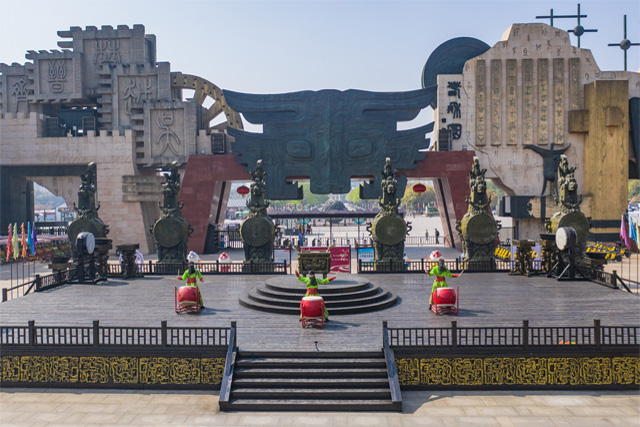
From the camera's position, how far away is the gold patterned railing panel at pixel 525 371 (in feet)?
42.5

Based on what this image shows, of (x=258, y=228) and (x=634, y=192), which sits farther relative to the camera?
(x=634, y=192)

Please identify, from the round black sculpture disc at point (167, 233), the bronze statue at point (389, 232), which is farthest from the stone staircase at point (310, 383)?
the round black sculpture disc at point (167, 233)

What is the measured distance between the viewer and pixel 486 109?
39656 millimetres

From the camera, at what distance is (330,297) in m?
18.0

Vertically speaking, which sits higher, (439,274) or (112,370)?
(439,274)

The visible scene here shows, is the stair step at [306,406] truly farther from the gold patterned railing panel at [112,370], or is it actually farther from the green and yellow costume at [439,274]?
the green and yellow costume at [439,274]

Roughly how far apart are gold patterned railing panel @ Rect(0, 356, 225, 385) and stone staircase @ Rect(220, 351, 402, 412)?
0.98 metres

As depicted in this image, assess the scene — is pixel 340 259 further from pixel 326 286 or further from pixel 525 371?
pixel 525 371

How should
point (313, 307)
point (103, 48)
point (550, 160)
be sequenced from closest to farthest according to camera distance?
point (313, 307), point (550, 160), point (103, 48)

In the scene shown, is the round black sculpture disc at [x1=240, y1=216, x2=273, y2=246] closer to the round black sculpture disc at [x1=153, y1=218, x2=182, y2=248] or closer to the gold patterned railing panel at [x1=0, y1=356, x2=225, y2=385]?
the round black sculpture disc at [x1=153, y1=218, x2=182, y2=248]

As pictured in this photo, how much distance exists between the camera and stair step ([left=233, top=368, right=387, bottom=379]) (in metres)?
12.7

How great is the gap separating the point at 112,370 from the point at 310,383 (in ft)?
16.3

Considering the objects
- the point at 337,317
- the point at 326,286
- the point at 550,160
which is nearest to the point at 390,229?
the point at 326,286

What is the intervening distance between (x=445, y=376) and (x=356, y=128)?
90.0ft
